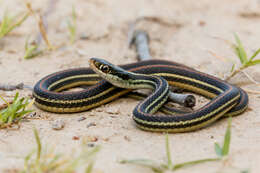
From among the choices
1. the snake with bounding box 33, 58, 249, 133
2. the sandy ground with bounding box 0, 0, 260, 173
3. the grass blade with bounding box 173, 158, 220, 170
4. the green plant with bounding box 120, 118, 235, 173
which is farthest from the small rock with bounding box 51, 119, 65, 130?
the grass blade with bounding box 173, 158, 220, 170

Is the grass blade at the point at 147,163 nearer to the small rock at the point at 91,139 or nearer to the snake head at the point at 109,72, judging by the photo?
the small rock at the point at 91,139

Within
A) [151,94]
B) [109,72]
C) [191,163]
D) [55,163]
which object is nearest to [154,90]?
[151,94]

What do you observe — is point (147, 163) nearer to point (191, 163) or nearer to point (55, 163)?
point (191, 163)

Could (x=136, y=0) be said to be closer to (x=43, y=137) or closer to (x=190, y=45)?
(x=190, y=45)

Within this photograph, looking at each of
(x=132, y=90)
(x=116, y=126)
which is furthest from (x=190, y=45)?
(x=116, y=126)

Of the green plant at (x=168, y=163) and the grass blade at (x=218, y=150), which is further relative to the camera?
the grass blade at (x=218, y=150)

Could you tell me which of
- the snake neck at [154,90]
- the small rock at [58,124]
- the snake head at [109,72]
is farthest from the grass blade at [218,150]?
the small rock at [58,124]
